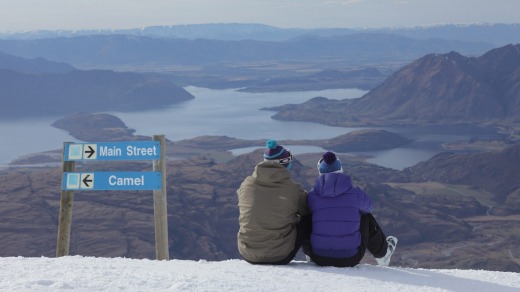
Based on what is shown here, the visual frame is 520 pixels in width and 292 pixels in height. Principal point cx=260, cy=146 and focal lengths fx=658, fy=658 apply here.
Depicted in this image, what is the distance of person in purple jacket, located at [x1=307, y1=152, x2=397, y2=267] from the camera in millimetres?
7297

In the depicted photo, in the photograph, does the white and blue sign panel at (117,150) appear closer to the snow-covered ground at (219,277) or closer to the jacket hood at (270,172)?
the snow-covered ground at (219,277)

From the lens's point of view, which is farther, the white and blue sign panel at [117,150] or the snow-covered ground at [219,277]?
the white and blue sign panel at [117,150]

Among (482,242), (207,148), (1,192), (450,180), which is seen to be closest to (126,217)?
(1,192)

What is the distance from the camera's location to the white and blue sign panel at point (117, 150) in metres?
8.52

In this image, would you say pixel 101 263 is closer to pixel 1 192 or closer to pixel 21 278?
pixel 21 278

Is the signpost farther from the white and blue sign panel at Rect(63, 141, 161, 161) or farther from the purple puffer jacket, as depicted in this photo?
the purple puffer jacket

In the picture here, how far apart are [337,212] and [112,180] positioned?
10.1 feet

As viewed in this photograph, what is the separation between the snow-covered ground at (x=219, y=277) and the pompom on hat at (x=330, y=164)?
112 cm

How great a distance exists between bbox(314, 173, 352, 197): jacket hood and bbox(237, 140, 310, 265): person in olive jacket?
317 mm

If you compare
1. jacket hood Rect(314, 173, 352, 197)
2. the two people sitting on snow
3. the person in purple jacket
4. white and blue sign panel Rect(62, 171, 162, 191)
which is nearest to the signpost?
white and blue sign panel Rect(62, 171, 162, 191)

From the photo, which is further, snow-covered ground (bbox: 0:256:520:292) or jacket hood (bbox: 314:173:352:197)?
jacket hood (bbox: 314:173:352:197)

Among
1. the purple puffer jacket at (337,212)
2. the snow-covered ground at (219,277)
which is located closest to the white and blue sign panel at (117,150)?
the snow-covered ground at (219,277)

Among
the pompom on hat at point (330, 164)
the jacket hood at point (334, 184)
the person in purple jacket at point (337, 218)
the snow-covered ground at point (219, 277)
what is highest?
the pompom on hat at point (330, 164)

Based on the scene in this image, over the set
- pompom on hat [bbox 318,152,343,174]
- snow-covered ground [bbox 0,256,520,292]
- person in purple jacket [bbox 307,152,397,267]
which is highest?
pompom on hat [bbox 318,152,343,174]
